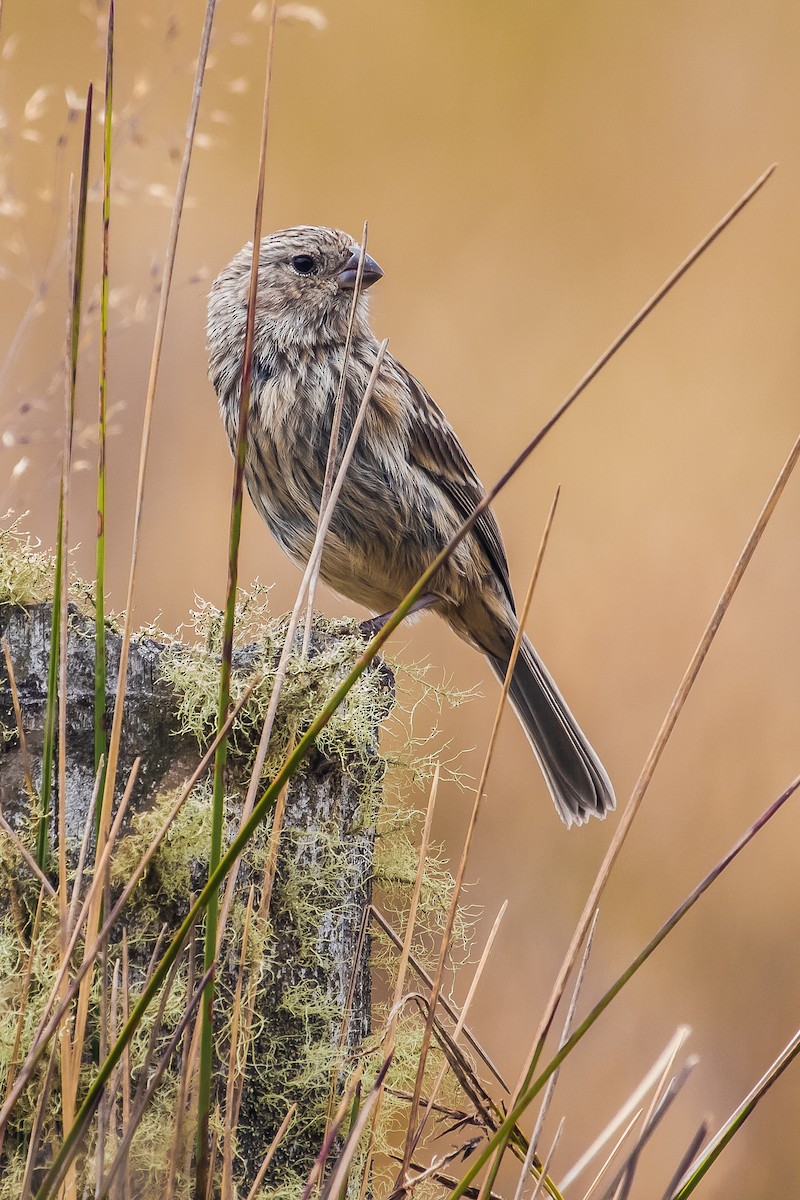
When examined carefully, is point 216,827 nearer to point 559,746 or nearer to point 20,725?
point 20,725

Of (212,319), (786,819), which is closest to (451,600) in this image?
(212,319)

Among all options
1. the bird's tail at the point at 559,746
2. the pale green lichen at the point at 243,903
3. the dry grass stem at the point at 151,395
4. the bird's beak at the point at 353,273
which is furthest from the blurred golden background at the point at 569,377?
the dry grass stem at the point at 151,395

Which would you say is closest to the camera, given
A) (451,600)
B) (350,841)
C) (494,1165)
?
(494,1165)

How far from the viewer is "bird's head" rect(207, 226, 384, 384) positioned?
264 cm

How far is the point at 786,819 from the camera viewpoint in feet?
11.7

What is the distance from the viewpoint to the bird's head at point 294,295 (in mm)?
2645

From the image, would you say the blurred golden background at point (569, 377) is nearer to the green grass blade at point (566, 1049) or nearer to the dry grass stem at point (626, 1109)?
the dry grass stem at point (626, 1109)

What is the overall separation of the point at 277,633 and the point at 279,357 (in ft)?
4.23

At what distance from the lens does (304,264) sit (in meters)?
2.79

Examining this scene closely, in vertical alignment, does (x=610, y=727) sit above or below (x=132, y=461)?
below

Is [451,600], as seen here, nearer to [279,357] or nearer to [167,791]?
[279,357]

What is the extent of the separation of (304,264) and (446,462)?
61 cm

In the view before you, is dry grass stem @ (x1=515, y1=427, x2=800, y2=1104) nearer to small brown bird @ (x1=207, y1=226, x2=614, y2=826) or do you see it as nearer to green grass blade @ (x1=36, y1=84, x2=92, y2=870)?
green grass blade @ (x1=36, y1=84, x2=92, y2=870)

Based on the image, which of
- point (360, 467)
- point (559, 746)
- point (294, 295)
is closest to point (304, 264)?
point (294, 295)
